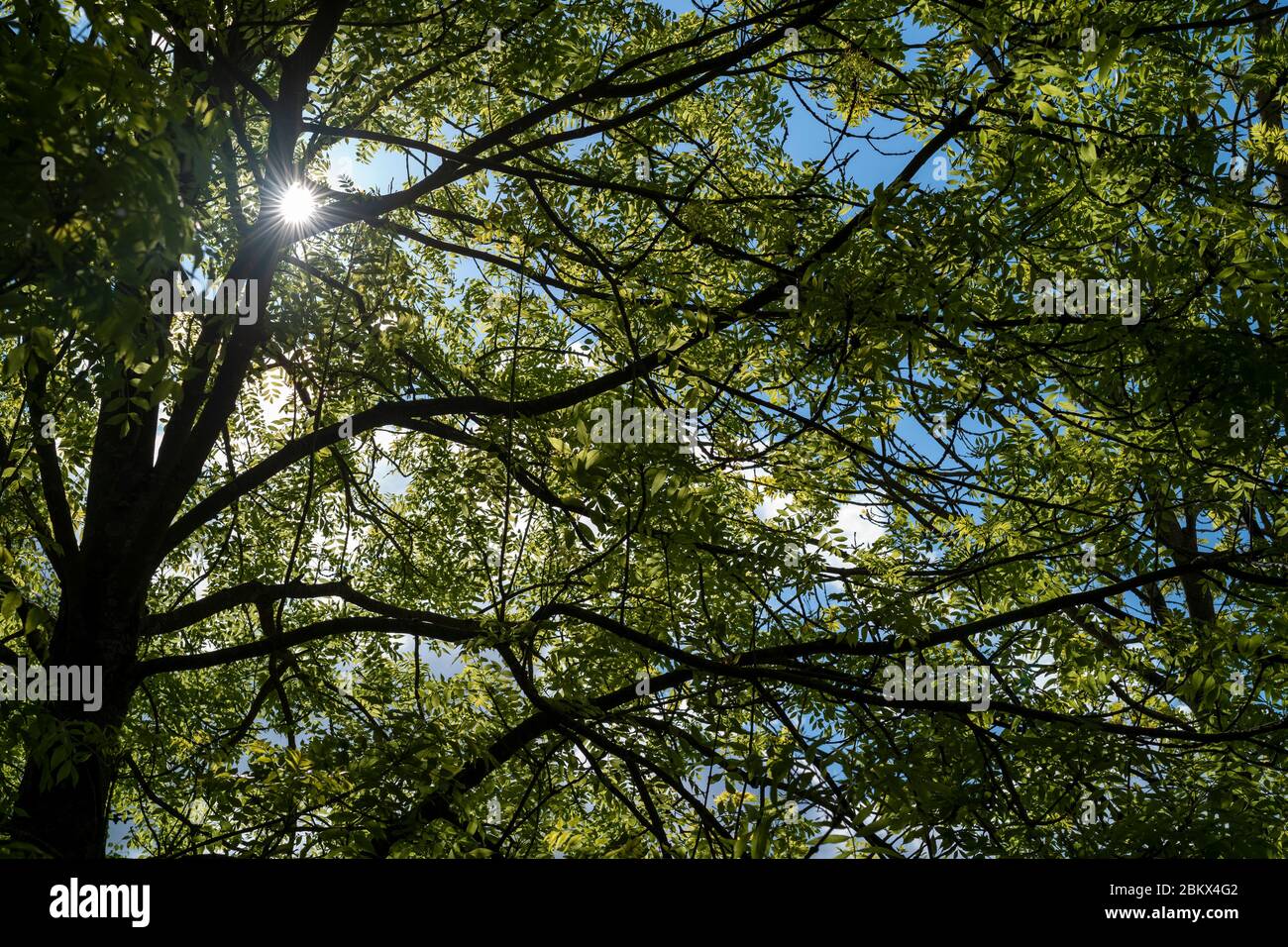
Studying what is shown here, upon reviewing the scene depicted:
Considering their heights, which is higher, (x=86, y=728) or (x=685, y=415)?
(x=685, y=415)

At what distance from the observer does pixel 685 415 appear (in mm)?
6566

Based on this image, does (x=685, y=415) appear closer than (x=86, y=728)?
No

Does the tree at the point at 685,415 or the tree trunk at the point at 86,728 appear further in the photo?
the tree trunk at the point at 86,728

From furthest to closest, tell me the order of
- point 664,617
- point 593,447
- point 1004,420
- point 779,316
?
1. point 1004,420
2. point 664,617
3. point 779,316
4. point 593,447

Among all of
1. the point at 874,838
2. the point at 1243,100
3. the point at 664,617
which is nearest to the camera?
the point at 874,838

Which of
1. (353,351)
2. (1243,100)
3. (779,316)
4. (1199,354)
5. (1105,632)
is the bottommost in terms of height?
(1105,632)

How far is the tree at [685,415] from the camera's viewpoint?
4.47m

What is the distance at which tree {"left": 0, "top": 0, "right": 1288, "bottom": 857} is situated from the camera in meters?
4.47

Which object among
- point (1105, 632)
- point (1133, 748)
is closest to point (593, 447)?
point (1133, 748)

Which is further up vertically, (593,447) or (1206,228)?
(1206,228)

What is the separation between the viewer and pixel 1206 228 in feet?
19.9

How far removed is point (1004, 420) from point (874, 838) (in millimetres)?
5898

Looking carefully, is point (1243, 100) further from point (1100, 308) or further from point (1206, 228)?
point (1100, 308)

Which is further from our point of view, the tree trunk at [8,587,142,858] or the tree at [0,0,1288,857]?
the tree trunk at [8,587,142,858]
